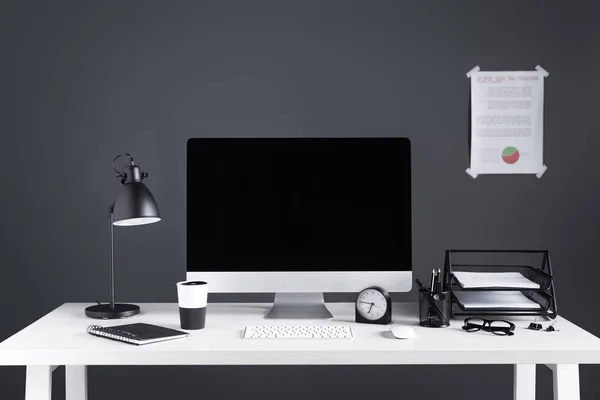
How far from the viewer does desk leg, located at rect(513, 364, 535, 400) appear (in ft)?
6.88

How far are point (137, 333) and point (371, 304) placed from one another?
0.69 meters

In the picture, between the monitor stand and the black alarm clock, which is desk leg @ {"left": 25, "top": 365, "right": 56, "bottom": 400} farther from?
the black alarm clock

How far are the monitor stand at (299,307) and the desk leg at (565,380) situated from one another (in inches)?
26.8

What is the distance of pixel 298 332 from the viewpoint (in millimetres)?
1686

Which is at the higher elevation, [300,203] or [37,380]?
[300,203]

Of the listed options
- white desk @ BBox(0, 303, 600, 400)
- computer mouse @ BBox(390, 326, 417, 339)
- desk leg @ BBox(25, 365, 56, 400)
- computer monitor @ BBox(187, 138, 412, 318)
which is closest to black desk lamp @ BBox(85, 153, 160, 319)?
computer monitor @ BBox(187, 138, 412, 318)

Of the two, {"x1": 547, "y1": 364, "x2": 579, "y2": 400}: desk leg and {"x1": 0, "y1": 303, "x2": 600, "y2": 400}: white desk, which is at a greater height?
{"x1": 0, "y1": 303, "x2": 600, "y2": 400}: white desk

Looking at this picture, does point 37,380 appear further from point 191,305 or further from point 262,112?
point 262,112

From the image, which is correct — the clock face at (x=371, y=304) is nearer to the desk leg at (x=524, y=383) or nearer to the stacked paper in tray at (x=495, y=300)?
the stacked paper in tray at (x=495, y=300)

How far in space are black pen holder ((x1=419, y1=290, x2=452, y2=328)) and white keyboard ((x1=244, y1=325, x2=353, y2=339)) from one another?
25 cm

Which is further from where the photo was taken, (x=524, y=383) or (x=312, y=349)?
(x=524, y=383)

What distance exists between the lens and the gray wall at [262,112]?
241cm

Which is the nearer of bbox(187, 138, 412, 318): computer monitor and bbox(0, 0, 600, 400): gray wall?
bbox(187, 138, 412, 318): computer monitor

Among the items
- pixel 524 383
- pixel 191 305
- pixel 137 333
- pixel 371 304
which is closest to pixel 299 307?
pixel 371 304
